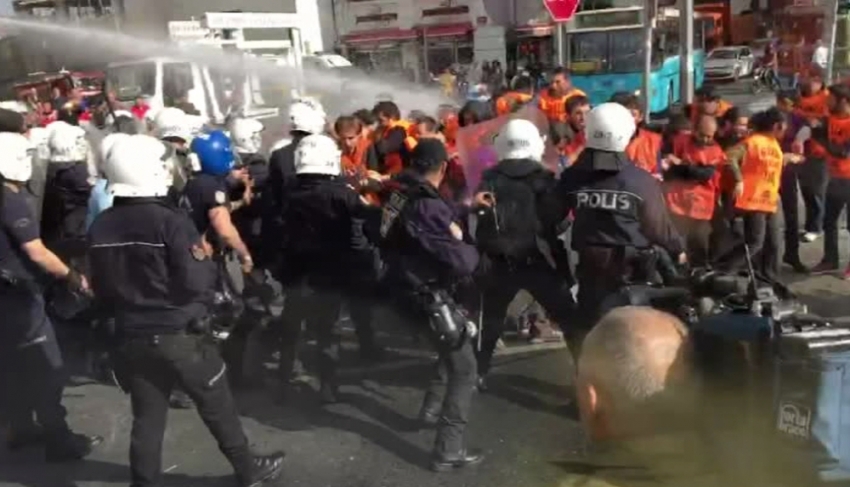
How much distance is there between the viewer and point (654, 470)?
250 centimetres

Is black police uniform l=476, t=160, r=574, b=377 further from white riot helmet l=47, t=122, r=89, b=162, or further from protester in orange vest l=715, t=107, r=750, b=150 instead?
white riot helmet l=47, t=122, r=89, b=162

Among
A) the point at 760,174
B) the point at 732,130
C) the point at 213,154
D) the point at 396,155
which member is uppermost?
the point at 213,154

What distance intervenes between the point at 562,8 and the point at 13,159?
6096 mm

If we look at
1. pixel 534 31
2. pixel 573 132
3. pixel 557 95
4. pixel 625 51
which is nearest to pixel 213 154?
pixel 573 132

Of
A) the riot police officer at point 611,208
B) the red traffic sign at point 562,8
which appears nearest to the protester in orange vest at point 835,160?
the red traffic sign at point 562,8

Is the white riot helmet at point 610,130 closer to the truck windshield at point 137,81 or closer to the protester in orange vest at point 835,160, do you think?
the protester in orange vest at point 835,160

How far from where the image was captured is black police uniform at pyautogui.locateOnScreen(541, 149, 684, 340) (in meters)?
4.63

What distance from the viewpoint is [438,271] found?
457cm

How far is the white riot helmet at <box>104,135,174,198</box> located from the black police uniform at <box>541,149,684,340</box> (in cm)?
208

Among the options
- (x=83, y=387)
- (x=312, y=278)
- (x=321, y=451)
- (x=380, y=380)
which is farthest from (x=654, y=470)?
(x=83, y=387)

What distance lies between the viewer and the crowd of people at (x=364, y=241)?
3900 millimetres

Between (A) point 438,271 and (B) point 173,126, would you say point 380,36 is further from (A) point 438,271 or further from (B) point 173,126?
(A) point 438,271

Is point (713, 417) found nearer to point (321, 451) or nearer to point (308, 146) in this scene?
point (321, 451)

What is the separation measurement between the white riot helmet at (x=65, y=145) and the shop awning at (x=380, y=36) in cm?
2374
